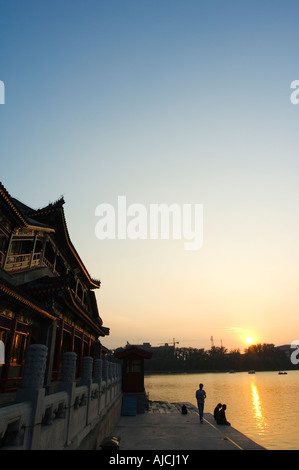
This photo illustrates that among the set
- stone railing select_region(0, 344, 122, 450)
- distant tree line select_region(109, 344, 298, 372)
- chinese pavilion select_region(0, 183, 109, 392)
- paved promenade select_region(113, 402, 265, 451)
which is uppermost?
chinese pavilion select_region(0, 183, 109, 392)

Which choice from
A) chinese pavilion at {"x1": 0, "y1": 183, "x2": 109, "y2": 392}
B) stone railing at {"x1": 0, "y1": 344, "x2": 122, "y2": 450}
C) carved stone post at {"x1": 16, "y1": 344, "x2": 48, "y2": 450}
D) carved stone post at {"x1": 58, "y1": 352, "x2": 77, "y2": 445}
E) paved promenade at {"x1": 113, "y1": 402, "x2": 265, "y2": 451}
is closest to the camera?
stone railing at {"x1": 0, "y1": 344, "x2": 122, "y2": 450}

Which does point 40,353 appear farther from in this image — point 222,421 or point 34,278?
point 222,421

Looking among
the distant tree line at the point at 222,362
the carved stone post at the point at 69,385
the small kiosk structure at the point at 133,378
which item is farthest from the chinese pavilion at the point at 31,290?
the distant tree line at the point at 222,362

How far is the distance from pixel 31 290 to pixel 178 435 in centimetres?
869

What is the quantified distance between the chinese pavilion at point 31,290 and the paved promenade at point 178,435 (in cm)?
419

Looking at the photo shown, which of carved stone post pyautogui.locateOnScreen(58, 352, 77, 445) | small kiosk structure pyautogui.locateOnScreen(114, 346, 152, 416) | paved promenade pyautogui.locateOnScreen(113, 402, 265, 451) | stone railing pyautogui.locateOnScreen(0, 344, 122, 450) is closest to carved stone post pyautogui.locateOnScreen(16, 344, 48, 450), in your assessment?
stone railing pyautogui.locateOnScreen(0, 344, 122, 450)

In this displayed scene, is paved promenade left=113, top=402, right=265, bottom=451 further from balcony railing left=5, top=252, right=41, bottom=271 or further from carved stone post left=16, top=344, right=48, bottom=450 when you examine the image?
balcony railing left=5, top=252, right=41, bottom=271

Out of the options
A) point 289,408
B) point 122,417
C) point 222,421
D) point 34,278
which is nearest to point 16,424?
point 34,278

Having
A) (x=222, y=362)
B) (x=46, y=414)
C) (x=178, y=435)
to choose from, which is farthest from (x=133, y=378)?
(x=222, y=362)

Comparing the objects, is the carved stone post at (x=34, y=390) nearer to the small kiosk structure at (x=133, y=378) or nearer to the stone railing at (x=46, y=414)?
the stone railing at (x=46, y=414)

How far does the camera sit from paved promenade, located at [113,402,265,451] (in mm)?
10608

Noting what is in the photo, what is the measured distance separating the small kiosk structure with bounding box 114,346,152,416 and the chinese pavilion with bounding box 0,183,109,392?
7.31 metres

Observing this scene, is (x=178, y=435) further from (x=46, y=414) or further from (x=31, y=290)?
(x=46, y=414)

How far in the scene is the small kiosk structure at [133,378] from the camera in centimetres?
2038
